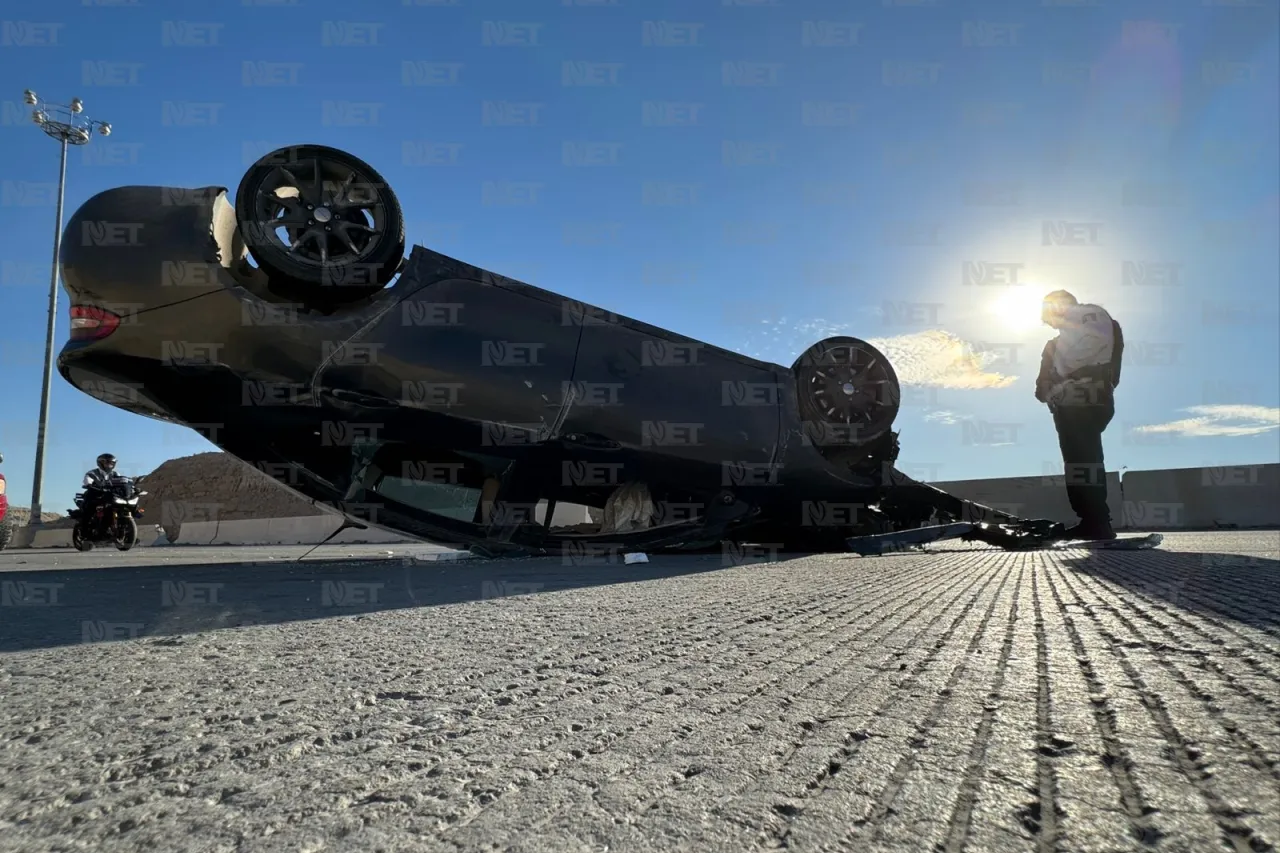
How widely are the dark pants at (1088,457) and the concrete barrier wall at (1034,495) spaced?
7991 mm

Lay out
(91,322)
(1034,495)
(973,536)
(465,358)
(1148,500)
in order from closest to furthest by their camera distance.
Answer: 1. (91,322)
2. (465,358)
3. (973,536)
4. (1148,500)
5. (1034,495)

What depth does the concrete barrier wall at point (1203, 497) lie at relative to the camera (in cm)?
1305

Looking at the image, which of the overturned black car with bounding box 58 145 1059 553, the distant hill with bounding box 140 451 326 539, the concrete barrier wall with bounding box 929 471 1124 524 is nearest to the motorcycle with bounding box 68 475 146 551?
the overturned black car with bounding box 58 145 1059 553

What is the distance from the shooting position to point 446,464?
5.79m

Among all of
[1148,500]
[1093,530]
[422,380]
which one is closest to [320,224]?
[422,380]

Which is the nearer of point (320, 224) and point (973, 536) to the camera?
point (320, 224)

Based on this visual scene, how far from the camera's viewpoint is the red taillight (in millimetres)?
4656

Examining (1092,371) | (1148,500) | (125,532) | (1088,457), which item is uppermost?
(1092,371)

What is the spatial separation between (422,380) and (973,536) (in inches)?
235

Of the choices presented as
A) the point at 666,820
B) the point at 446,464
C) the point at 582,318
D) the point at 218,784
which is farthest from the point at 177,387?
Answer: the point at 666,820

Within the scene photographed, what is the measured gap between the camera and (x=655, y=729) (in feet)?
4.26

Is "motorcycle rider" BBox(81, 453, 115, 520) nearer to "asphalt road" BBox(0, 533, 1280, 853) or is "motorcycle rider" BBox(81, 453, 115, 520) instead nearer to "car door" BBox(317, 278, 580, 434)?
"car door" BBox(317, 278, 580, 434)

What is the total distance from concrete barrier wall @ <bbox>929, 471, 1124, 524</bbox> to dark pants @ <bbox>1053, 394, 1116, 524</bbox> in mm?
7991

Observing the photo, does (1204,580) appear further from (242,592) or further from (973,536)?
(242,592)
